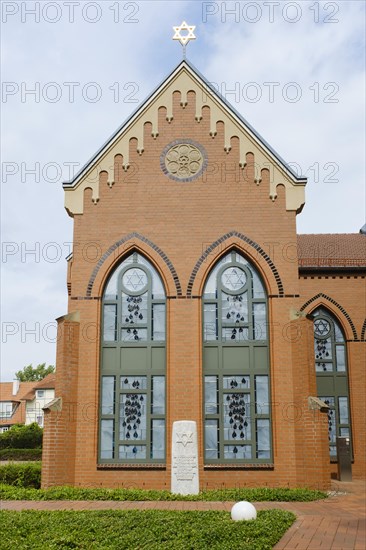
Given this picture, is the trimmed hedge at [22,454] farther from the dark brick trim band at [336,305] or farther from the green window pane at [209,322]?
the green window pane at [209,322]

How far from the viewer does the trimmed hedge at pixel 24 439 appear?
133 ft

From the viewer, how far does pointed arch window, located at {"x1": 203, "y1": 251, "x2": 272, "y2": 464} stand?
15.9m

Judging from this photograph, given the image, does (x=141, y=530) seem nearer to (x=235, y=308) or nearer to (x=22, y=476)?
(x=235, y=308)

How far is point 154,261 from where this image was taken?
55.3 feet

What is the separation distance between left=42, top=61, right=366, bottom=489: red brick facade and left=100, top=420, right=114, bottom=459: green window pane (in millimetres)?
240

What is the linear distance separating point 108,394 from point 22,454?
18.3m

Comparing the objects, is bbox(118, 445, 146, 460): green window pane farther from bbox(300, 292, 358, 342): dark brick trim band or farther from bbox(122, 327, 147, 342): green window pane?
bbox(300, 292, 358, 342): dark brick trim band

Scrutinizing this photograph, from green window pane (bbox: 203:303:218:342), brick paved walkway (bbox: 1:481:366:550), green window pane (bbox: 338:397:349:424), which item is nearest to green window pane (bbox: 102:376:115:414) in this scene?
green window pane (bbox: 203:303:218:342)

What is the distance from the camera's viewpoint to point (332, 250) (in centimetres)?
2350

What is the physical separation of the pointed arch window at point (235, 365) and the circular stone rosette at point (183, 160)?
265 centimetres

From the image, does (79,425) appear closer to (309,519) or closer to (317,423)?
(317,423)

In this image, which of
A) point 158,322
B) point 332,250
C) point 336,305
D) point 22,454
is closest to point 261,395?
point 158,322

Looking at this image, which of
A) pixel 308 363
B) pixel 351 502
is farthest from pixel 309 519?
pixel 308 363

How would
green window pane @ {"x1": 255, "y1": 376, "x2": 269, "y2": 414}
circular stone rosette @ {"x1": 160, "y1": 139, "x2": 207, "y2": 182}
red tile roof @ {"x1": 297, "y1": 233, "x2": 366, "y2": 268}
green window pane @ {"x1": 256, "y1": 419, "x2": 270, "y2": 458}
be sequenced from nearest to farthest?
green window pane @ {"x1": 256, "y1": 419, "x2": 270, "y2": 458} → green window pane @ {"x1": 255, "y1": 376, "x2": 269, "y2": 414} → circular stone rosette @ {"x1": 160, "y1": 139, "x2": 207, "y2": 182} → red tile roof @ {"x1": 297, "y1": 233, "x2": 366, "y2": 268}
